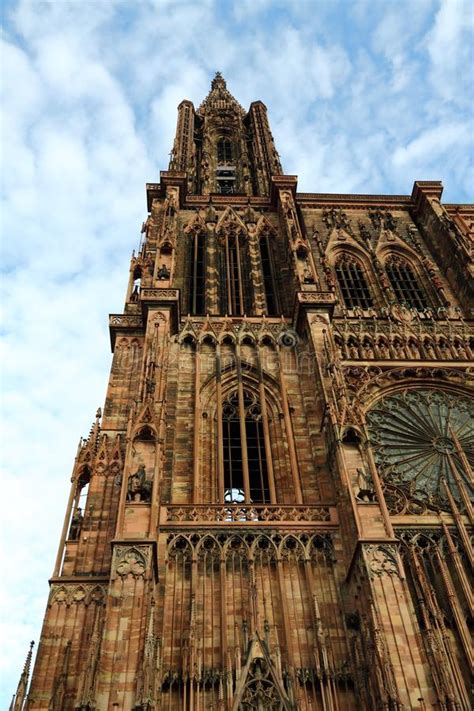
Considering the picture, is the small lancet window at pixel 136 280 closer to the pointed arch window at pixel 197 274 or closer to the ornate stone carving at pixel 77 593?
the pointed arch window at pixel 197 274

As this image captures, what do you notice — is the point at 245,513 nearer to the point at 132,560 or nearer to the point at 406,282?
the point at 132,560

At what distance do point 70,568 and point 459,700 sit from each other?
802cm

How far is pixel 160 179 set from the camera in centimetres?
2859

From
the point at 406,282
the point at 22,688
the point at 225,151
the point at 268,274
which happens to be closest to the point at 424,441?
the point at 406,282

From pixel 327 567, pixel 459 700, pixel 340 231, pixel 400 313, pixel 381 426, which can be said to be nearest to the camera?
pixel 459 700

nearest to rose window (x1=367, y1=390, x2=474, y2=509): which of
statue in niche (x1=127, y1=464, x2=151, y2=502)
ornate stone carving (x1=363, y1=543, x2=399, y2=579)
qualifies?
ornate stone carving (x1=363, y1=543, x2=399, y2=579)

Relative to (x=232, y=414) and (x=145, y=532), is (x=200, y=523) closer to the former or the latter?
(x=145, y=532)

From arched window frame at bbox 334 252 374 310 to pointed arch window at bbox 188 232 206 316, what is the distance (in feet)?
17.3

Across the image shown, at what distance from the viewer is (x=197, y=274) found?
82.4ft

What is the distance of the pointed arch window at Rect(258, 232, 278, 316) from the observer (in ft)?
78.4

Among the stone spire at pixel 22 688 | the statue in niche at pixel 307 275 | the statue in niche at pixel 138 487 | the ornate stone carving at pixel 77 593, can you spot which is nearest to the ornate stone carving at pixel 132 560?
the ornate stone carving at pixel 77 593

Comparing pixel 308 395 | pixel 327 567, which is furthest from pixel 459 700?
pixel 308 395

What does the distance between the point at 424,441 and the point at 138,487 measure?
843cm

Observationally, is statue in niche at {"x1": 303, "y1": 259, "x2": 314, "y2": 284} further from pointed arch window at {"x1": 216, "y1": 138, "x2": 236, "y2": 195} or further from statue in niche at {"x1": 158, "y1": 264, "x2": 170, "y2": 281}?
pointed arch window at {"x1": 216, "y1": 138, "x2": 236, "y2": 195}
